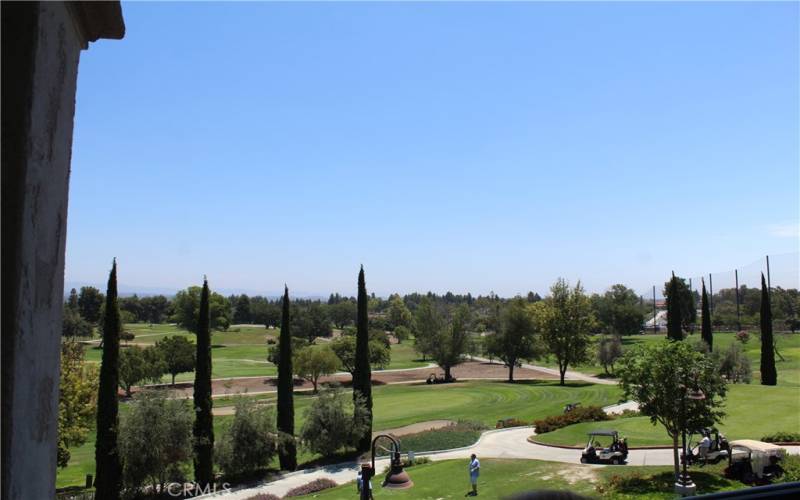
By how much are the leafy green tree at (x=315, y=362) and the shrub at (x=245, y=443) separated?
30.0m

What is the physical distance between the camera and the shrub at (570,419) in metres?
32.2

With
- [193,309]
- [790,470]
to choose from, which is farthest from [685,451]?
[193,309]

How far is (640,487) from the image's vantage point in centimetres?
1898

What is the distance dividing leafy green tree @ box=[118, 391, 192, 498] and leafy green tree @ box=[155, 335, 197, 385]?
136 ft

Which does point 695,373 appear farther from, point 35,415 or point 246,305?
point 246,305

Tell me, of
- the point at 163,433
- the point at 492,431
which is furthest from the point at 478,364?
the point at 163,433

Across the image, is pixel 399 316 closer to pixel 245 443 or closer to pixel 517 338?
pixel 517 338

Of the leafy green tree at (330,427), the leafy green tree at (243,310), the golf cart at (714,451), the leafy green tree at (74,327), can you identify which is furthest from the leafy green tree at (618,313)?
the leafy green tree at (243,310)

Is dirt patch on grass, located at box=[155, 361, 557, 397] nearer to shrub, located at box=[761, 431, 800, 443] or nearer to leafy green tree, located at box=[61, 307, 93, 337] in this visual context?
shrub, located at box=[761, 431, 800, 443]

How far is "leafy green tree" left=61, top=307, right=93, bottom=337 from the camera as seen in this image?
306ft

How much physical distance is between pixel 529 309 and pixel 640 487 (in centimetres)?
4756

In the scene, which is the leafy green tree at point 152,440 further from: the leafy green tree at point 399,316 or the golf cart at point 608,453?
the leafy green tree at point 399,316

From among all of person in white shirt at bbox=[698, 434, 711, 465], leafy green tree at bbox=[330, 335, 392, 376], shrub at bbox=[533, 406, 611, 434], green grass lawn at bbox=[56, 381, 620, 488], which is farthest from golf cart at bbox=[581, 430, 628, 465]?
leafy green tree at bbox=[330, 335, 392, 376]

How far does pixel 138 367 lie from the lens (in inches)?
2186
